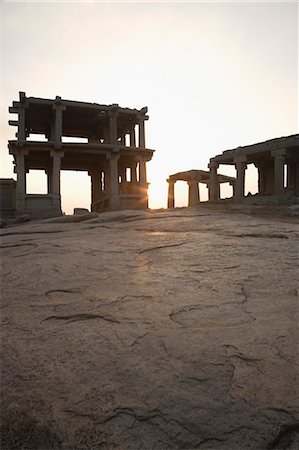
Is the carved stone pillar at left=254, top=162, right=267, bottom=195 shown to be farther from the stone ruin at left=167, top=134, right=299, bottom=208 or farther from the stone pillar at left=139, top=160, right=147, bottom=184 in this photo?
the stone pillar at left=139, top=160, right=147, bottom=184

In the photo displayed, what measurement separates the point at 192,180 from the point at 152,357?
22953 mm

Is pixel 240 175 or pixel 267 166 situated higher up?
pixel 267 166

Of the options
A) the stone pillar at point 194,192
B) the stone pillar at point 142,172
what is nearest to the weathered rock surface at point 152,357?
the stone pillar at point 142,172

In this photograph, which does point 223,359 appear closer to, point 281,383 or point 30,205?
point 281,383

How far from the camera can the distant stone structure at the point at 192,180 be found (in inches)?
942

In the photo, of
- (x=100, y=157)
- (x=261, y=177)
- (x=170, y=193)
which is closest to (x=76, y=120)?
(x=100, y=157)

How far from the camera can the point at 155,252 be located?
444 cm

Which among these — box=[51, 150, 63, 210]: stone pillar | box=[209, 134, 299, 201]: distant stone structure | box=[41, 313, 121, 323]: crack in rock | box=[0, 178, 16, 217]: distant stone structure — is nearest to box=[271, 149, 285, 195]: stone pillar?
box=[209, 134, 299, 201]: distant stone structure

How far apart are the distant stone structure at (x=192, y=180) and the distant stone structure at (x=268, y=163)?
470 centimetres

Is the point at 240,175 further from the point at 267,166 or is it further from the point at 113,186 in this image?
the point at 113,186

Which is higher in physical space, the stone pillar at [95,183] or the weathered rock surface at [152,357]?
the stone pillar at [95,183]

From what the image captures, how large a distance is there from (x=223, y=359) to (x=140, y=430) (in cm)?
63

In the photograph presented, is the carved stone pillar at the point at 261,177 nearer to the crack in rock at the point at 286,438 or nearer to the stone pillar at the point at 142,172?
the stone pillar at the point at 142,172

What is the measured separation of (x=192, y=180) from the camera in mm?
24266
